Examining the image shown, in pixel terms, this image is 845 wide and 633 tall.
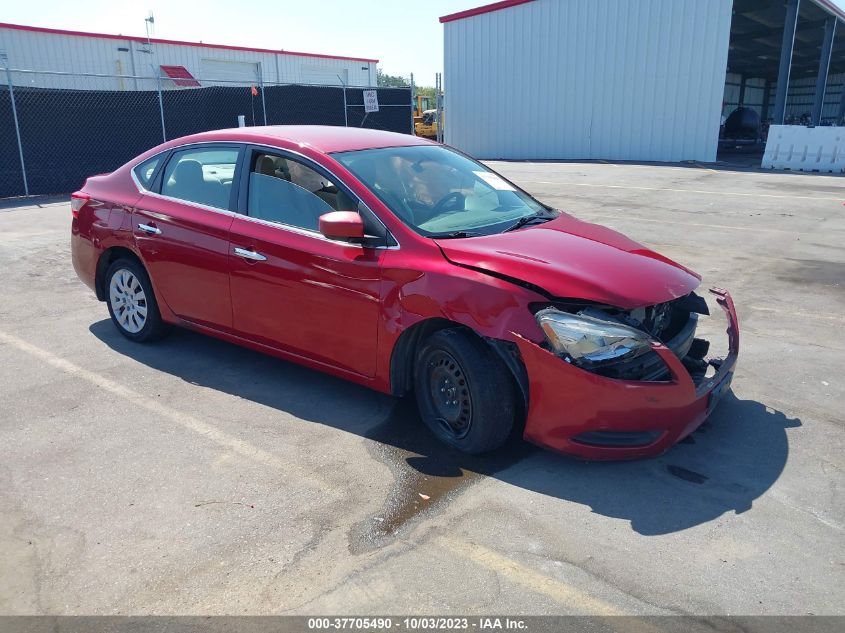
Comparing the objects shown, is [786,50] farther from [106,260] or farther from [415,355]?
[415,355]

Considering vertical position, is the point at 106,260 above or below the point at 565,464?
above

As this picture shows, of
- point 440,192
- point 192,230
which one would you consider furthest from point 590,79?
point 192,230

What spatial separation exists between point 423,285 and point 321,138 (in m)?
1.53

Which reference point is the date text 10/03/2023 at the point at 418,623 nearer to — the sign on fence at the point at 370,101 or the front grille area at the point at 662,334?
the front grille area at the point at 662,334

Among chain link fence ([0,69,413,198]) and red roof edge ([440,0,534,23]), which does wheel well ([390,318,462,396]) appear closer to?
chain link fence ([0,69,413,198])

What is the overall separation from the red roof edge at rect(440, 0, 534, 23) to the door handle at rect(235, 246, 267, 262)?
24382mm

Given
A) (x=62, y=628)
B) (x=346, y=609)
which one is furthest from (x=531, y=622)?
(x=62, y=628)

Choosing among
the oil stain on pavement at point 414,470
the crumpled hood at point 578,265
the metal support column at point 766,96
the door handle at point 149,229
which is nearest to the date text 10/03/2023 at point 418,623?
the oil stain on pavement at point 414,470

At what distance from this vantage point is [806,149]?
19812mm

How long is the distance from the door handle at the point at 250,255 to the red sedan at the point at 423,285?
0.01 meters

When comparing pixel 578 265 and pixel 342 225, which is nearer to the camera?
pixel 578 265

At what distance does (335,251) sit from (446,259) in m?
0.73

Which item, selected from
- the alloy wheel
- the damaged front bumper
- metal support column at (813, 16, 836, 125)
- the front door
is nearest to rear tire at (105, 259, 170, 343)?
the alloy wheel

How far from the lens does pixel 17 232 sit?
10.8 metres
